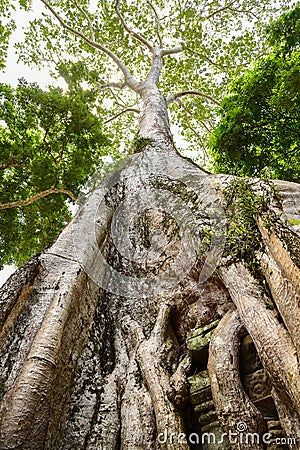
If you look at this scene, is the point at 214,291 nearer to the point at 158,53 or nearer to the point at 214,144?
the point at 214,144

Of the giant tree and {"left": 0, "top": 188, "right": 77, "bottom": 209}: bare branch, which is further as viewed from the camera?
{"left": 0, "top": 188, "right": 77, "bottom": 209}: bare branch

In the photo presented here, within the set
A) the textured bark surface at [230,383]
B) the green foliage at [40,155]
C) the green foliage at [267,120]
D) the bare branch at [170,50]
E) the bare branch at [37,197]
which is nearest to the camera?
the textured bark surface at [230,383]

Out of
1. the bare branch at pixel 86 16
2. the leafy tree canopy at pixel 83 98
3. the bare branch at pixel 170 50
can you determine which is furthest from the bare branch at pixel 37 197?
the bare branch at pixel 86 16

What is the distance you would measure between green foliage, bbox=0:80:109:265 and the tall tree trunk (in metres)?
2.66

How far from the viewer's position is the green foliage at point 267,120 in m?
4.53

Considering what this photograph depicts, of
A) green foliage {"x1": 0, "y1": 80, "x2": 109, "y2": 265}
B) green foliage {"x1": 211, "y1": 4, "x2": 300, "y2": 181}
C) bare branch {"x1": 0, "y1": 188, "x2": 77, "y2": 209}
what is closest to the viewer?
A: green foliage {"x1": 211, "y1": 4, "x2": 300, "y2": 181}

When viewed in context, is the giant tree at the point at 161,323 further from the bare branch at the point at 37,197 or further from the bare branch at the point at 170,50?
the bare branch at the point at 170,50

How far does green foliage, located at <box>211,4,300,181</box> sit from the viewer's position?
14.9ft

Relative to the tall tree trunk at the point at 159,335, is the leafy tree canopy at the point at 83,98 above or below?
above

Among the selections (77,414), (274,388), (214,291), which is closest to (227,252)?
(214,291)

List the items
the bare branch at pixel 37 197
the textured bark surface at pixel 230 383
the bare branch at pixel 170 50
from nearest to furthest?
1. the textured bark surface at pixel 230 383
2. the bare branch at pixel 37 197
3. the bare branch at pixel 170 50

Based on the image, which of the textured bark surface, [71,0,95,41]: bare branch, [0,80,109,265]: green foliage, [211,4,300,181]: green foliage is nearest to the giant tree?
the textured bark surface

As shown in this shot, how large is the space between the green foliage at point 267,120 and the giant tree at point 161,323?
1.26 metres

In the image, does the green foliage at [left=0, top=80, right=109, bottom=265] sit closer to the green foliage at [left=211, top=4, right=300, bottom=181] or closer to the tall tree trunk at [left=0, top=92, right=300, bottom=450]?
the green foliage at [left=211, top=4, right=300, bottom=181]
